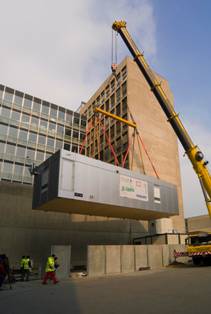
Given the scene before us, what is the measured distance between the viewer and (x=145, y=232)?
30.5 m

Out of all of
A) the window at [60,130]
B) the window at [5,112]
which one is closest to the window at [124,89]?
the window at [60,130]

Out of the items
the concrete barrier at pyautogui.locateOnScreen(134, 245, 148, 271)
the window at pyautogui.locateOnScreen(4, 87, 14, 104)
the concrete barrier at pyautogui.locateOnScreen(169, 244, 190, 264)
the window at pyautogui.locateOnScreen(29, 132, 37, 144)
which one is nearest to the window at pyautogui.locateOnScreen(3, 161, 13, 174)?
the window at pyautogui.locateOnScreen(29, 132, 37, 144)

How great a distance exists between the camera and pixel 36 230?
922 inches

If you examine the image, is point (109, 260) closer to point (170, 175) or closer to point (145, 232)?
point (145, 232)

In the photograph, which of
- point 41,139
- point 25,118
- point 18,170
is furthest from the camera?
point 41,139

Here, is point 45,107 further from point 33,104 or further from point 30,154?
point 30,154

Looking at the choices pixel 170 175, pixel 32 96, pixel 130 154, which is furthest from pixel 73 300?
pixel 32 96

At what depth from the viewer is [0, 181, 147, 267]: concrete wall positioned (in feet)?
73.0

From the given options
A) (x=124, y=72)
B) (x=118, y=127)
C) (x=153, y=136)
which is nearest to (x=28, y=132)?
(x=118, y=127)

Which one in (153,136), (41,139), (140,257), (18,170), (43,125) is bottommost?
(140,257)

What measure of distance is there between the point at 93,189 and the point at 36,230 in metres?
7.95

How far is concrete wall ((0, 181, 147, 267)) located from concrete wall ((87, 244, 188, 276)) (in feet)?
21.8

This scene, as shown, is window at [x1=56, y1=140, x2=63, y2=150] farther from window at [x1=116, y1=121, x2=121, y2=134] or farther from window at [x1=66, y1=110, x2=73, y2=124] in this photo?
window at [x1=116, y1=121, x2=121, y2=134]

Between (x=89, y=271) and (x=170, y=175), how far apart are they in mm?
23861
